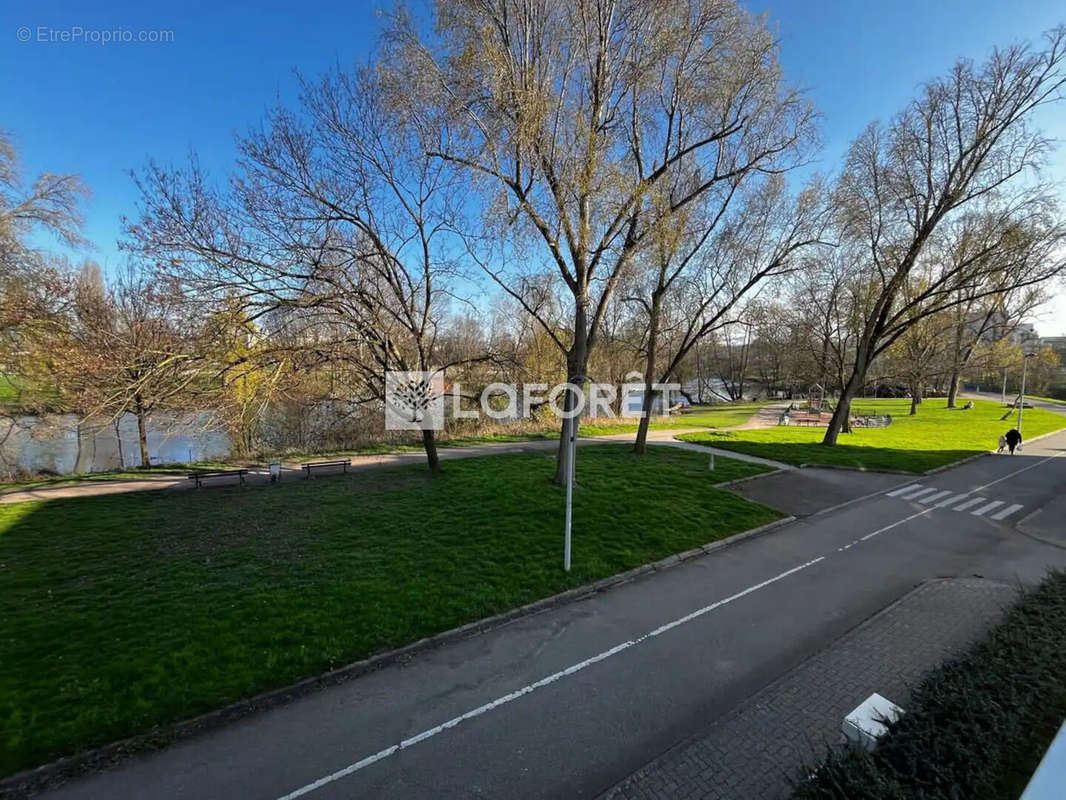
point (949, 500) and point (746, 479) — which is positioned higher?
point (746, 479)

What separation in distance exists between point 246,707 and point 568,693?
332 centimetres

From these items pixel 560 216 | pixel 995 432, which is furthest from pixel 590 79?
pixel 995 432

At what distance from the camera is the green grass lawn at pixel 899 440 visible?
1666cm

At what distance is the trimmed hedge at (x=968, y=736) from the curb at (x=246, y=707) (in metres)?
4.01

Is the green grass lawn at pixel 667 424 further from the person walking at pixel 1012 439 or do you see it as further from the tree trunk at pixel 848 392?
the person walking at pixel 1012 439

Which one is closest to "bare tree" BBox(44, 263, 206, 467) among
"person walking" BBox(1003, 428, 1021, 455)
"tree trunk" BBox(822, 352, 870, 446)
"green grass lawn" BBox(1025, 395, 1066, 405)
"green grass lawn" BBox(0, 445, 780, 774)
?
"green grass lawn" BBox(0, 445, 780, 774)

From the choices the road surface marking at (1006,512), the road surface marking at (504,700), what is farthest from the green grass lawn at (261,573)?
the road surface marking at (1006,512)

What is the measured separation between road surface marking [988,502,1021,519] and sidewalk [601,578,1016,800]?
576 cm

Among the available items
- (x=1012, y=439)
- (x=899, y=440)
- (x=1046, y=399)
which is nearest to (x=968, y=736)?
(x=1012, y=439)

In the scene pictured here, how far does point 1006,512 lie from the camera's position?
11328 mm

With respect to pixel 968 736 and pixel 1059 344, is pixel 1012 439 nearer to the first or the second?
pixel 968 736

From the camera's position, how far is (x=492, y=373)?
2714 cm

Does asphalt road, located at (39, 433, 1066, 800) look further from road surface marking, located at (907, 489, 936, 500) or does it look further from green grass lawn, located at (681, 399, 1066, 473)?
green grass lawn, located at (681, 399, 1066, 473)

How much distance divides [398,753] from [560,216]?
9.89 meters
